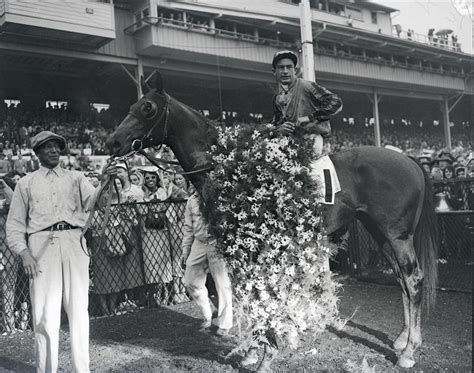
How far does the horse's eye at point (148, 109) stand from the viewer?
345cm

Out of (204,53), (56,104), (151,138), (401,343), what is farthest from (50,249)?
(204,53)

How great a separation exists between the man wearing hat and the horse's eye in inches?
20.9

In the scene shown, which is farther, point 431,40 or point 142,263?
point 431,40

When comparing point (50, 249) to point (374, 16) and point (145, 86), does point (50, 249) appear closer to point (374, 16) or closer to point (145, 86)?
point (145, 86)

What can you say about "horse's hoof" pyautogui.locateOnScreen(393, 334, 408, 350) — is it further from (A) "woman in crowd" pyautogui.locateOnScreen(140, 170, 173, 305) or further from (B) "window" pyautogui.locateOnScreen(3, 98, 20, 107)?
(B) "window" pyautogui.locateOnScreen(3, 98, 20, 107)

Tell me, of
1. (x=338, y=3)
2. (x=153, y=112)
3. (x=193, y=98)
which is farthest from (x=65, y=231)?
(x=338, y=3)

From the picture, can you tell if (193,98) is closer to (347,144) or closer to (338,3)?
(347,144)

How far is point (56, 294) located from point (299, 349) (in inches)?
89.3

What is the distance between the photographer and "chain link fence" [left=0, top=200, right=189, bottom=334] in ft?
17.7

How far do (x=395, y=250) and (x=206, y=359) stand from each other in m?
2.03

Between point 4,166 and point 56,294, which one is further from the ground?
point 4,166

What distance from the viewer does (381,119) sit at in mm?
25219

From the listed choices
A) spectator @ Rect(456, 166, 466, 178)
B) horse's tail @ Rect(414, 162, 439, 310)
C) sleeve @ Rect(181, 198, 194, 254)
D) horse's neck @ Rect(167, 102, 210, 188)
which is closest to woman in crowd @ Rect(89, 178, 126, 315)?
sleeve @ Rect(181, 198, 194, 254)

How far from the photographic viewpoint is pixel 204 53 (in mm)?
13891
